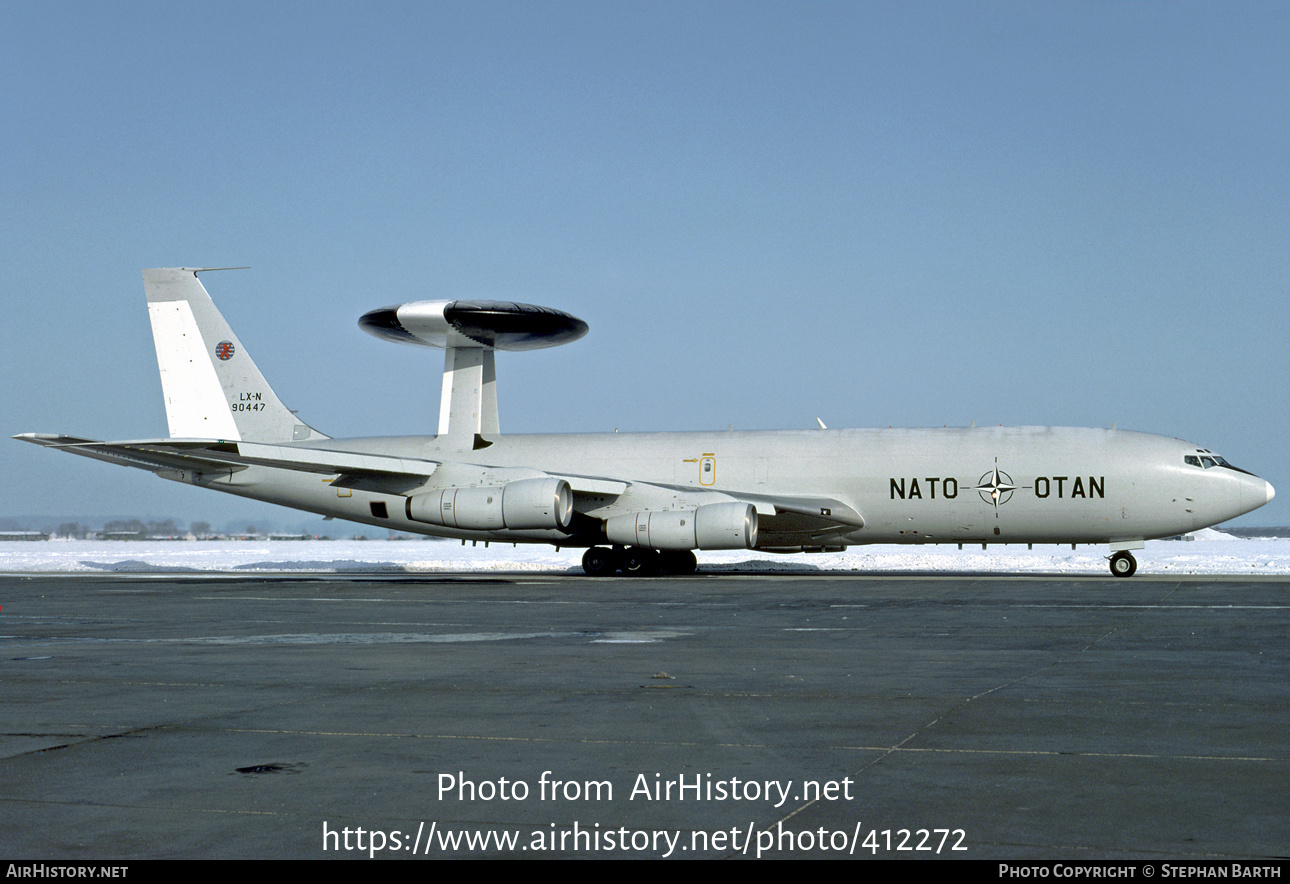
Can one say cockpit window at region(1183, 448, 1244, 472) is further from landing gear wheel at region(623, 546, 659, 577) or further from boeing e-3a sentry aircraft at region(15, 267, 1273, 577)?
landing gear wheel at region(623, 546, 659, 577)

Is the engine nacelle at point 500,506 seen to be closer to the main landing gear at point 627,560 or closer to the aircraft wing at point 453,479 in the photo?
the aircraft wing at point 453,479

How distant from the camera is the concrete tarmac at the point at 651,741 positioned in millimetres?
4926

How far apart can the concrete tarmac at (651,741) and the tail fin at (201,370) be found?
23.6m

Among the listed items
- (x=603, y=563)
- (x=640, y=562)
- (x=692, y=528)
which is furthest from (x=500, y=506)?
(x=692, y=528)

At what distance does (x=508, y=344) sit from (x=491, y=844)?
108ft

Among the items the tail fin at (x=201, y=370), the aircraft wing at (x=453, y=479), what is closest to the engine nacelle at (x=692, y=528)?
the aircraft wing at (x=453, y=479)

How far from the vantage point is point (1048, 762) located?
20.8 ft

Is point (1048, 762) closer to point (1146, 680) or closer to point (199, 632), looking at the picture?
point (1146, 680)

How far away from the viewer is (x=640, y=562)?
3391cm

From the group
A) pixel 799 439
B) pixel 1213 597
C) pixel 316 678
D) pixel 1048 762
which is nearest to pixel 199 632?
pixel 316 678

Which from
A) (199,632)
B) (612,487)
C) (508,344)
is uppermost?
(508,344)

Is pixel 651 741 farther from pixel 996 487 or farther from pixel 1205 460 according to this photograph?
pixel 1205 460

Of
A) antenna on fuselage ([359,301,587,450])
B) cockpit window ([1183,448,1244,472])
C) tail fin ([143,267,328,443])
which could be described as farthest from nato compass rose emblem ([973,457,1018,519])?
tail fin ([143,267,328,443])

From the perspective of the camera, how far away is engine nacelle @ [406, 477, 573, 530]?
100 ft
